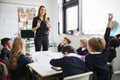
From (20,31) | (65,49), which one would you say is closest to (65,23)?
(20,31)

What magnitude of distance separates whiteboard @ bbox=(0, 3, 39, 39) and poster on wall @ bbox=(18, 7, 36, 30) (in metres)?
0.14

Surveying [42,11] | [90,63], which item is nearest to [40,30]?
[42,11]

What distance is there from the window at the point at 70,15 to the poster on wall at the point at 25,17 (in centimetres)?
115

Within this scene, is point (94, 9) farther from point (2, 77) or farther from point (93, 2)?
point (2, 77)

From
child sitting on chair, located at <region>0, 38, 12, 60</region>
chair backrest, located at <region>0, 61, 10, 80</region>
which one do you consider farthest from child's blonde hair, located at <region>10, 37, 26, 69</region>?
child sitting on chair, located at <region>0, 38, 12, 60</region>

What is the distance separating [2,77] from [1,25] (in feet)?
10.7

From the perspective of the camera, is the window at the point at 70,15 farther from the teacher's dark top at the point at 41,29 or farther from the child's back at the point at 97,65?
the child's back at the point at 97,65

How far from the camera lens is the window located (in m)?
5.04

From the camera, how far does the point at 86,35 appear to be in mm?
4074

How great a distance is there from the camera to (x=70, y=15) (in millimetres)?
5461

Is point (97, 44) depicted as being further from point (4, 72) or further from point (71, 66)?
point (4, 72)

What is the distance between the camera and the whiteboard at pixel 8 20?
16.6 feet

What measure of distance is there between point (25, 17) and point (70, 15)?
160cm

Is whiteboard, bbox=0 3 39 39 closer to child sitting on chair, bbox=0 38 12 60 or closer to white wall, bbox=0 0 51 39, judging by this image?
white wall, bbox=0 0 51 39
